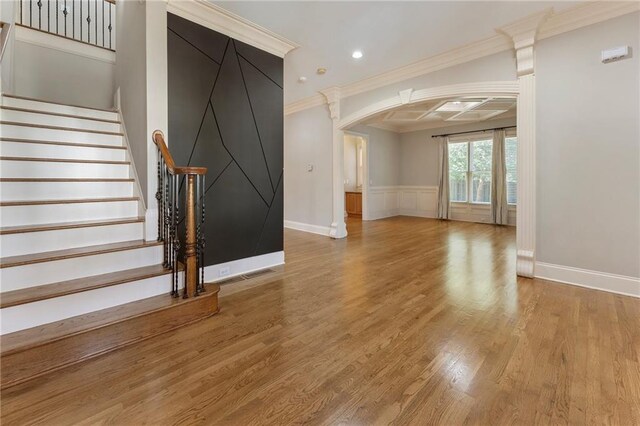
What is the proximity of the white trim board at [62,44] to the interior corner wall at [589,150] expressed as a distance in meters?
6.58

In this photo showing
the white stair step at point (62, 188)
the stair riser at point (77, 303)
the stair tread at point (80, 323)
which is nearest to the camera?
the stair tread at point (80, 323)

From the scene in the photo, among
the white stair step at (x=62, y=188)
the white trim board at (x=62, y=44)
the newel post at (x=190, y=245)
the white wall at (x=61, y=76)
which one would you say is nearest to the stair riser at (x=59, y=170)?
the white stair step at (x=62, y=188)

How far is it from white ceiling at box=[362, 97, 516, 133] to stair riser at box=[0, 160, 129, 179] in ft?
13.3

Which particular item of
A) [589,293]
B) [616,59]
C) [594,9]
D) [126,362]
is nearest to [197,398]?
[126,362]

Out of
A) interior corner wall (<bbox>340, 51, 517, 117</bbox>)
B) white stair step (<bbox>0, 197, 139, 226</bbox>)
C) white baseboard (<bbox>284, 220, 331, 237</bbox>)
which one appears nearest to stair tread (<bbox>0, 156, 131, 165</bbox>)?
white stair step (<bbox>0, 197, 139, 226</bbox>)

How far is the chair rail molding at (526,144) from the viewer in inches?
129

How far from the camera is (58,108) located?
3469 millimetres

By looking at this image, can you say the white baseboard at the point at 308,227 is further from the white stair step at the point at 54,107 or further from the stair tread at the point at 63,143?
the white stair step at the point at 54,107

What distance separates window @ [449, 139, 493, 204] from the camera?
7738 millimetres

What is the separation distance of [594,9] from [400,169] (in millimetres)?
6549

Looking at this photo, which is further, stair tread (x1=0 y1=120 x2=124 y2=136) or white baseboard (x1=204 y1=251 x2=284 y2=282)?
white baseboard (x1=204 y1=251 x2=284 y2=282)

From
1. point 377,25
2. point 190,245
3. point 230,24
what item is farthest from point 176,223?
point 377,25

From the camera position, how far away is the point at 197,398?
1477 millimetres

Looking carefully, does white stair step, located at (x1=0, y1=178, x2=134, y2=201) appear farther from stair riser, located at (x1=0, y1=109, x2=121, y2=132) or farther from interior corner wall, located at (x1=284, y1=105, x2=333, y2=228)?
interior corner wall, located at (x1=284, y1=105, x2=333, y2=228)
